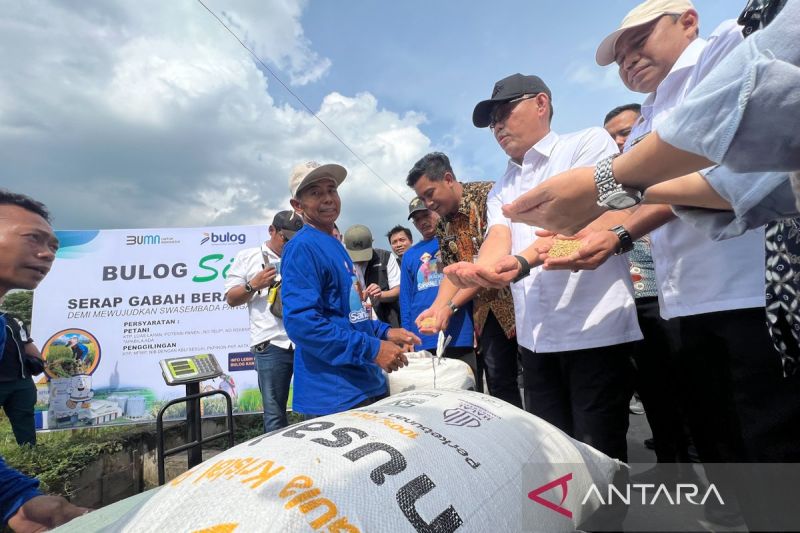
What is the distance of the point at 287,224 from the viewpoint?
129 inches

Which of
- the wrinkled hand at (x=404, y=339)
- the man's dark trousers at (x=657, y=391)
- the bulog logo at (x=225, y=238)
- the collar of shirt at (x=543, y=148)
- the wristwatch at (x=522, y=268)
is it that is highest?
the bulog logo at (x=225, y=238)

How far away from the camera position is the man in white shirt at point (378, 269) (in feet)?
13.1

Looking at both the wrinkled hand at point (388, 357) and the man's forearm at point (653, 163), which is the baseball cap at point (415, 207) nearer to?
the wrinkled hand at point (388, 357)

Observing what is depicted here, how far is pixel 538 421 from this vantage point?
135 centimetres

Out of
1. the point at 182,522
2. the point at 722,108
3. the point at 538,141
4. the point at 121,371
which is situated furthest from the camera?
the point at 121,371

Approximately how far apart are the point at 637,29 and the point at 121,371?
582cm

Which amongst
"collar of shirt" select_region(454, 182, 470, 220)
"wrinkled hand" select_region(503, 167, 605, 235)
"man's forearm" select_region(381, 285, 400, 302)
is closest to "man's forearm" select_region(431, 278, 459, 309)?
"collar of shirt" select_region(454, 182, 470, 220)

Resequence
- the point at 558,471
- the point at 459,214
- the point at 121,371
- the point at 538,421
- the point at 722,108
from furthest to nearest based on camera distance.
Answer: the point at 121,371, the point at 459,214, the point at 538,421, the point at 558,471, the point at 722,108

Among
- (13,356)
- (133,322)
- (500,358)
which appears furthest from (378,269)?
(133,322)

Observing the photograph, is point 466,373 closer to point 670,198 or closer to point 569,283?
point 569,283

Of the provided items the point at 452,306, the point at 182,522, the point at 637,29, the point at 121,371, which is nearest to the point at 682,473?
the point at 452,306

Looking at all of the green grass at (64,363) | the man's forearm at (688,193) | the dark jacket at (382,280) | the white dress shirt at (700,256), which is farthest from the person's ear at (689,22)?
the green grass at (64,363)

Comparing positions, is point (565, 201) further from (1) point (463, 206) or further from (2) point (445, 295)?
(1) point (463, 206)

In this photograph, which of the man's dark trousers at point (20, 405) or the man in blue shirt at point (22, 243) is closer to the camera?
the man in blue shirt at point (22, 243)
